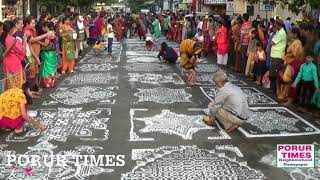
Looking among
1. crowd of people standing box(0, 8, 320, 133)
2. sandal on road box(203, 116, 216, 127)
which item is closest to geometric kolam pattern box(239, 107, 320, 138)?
sandal on road box(203, 116, 216, 127)

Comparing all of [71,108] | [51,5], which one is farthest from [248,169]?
[51,5]

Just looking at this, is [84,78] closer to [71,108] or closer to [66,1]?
[71,108]

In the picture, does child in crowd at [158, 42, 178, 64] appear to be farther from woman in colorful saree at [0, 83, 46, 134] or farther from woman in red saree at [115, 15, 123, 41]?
woman in red saree at [115, 15, 123, 41]

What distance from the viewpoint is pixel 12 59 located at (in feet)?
30.7

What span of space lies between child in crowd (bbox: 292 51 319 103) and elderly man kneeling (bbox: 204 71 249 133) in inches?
86.6

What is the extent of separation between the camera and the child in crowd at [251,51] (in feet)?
42.8

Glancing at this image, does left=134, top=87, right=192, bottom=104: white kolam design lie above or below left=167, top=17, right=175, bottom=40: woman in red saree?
below

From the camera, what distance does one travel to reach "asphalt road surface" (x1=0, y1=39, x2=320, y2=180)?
606 cm

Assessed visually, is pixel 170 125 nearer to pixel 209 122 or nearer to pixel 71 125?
pixel 209 122

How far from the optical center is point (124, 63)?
661 inches

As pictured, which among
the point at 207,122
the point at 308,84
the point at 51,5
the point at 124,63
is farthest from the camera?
the point at 51,5

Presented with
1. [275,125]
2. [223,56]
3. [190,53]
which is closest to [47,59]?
[190,53]

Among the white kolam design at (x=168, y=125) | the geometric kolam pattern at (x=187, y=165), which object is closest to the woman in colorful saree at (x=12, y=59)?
the white kolam design at (x=168, y=125)

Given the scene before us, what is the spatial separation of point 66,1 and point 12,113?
879 inches
